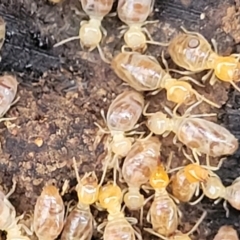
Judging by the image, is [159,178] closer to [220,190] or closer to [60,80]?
[220,190]

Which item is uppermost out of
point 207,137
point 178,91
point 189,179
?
point 178,91

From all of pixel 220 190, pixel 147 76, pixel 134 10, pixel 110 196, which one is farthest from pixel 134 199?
pixel 134 10

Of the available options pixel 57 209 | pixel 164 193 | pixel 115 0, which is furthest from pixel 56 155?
pixel 115 0

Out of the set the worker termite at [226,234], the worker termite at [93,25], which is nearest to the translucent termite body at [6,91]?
→ the worker termite at [93,25]

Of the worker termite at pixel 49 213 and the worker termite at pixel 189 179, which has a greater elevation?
the worker termite at pixel 189 179

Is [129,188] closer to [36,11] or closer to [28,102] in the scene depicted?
[28,102]

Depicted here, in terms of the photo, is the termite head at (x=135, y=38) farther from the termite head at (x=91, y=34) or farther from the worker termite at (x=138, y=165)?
the worker termite at (x=138, y=165)

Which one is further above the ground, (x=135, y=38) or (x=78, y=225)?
(x=135, y=38)
